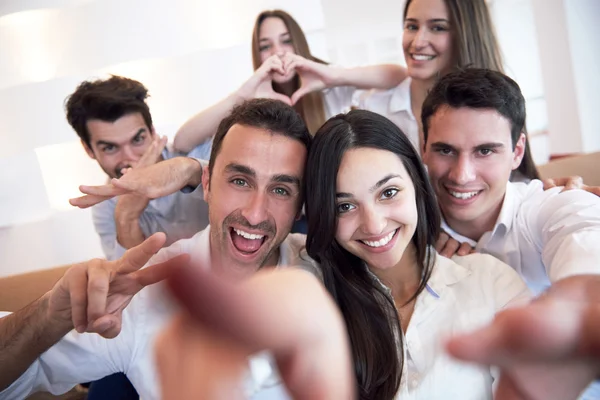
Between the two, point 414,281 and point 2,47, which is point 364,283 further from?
point 2,47

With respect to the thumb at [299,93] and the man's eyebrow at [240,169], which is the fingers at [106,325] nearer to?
the man's eyebrow at [240,169]

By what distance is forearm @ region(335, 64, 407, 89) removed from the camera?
183cm

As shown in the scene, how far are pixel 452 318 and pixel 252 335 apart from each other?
0.73 meters

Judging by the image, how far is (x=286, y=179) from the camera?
3.66 ft

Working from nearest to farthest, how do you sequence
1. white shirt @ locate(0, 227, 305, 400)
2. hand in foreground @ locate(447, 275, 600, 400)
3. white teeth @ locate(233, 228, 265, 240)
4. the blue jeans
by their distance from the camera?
hand in foreground @ locate(447, 275, 600, 400), white shirt @ locate(0, 227, 305, 400), white teeth @ locate(233, 228, 265, 240), the blue jeans

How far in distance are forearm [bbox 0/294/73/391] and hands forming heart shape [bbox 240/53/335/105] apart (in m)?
0.98

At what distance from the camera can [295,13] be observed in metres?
3.49

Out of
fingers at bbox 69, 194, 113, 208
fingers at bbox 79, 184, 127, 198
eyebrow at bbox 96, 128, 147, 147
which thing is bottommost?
fingers at bbox 69, 194, 113, 208

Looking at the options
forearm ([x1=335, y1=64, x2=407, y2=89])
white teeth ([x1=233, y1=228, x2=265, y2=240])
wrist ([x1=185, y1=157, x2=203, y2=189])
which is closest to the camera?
white teeth ([x1=233, y1=228, x2=265, y2=240])

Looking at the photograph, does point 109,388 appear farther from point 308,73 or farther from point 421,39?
point 421,39

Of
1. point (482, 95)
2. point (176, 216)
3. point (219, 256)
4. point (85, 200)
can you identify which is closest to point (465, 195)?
point (482, 95)

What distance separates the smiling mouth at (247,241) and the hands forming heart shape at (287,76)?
2.23ft

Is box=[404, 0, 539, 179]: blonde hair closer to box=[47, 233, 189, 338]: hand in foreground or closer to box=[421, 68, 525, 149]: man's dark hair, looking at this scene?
box=[421, 68, 525, 149]: man's dark hair

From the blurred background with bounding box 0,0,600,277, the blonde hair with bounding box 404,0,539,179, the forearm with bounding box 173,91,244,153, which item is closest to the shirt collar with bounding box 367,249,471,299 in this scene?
the blonde hair with bounding box 404,0,539,179
